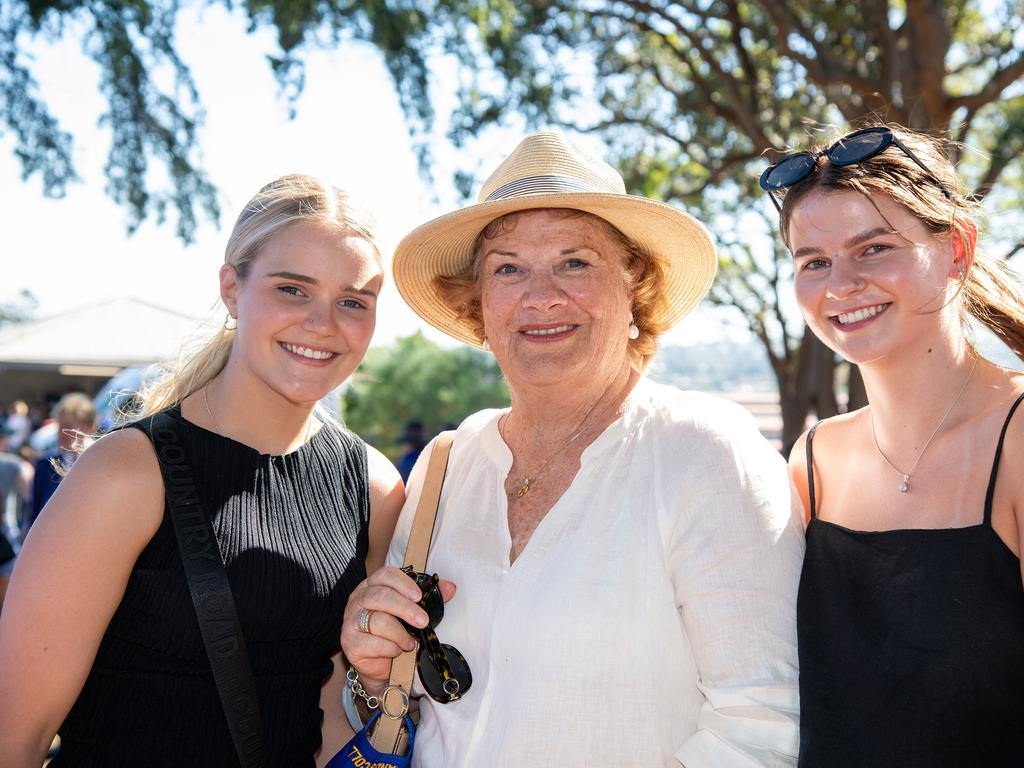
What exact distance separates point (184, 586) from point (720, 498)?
4.39 feet

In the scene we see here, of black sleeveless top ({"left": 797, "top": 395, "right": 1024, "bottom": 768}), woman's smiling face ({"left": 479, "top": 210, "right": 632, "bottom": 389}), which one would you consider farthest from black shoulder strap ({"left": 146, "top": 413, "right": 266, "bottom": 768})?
black sleeveless top ({"left": 797, "top": 395, "right": 1024, "bottom": 768})

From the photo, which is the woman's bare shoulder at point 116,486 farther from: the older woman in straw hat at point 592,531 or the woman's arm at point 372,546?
the woman's arm at point 372,546

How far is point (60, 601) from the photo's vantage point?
79.5 inches

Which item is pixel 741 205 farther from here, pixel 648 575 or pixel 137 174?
pixel 648 575

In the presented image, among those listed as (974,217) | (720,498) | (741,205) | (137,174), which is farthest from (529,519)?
(741,205)

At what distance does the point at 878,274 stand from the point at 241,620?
1803 mm

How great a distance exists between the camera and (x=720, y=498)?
6.63 feet

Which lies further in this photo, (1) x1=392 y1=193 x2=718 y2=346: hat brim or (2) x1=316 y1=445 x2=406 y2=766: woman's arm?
(2) x1=316 y1=445 x2=406 y2=766: woman's arm

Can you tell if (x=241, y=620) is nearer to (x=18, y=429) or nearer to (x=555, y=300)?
(x=555, y=300)

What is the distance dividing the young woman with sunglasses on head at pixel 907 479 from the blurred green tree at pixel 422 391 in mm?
19568

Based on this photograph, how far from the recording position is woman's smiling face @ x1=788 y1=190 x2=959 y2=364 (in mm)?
2049

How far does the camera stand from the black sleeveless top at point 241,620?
6.99ft

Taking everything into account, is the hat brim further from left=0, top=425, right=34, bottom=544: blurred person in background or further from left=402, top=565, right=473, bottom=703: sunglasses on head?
left=0, top=425, right=34, bottom=544: blurred person in background

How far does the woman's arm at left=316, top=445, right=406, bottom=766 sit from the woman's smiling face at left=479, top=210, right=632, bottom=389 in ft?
1.89
